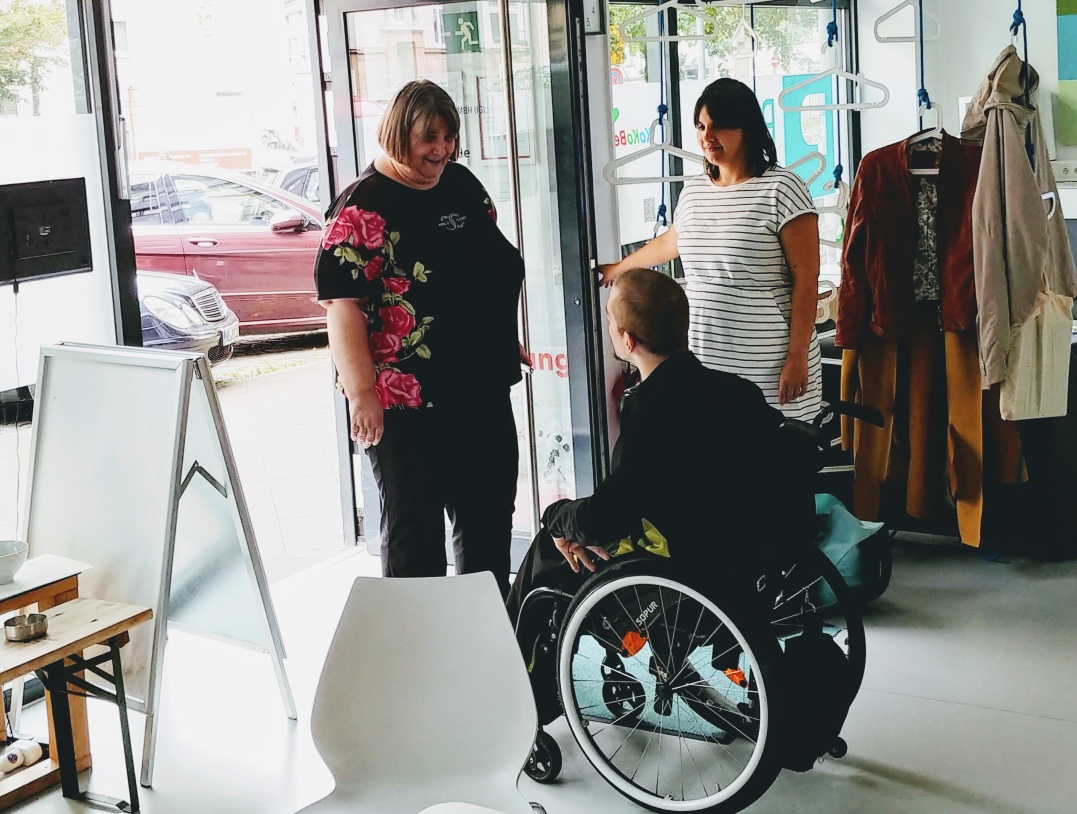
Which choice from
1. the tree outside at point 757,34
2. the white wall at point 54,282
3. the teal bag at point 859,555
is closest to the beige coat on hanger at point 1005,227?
the teal bag at point 859,555

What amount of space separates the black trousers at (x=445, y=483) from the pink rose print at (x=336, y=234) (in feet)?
1.27

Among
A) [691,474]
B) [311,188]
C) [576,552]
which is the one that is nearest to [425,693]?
[576,552]

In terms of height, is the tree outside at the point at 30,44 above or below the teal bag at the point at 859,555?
above

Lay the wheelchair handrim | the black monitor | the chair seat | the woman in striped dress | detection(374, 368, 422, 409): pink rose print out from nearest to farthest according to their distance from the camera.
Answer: the chair seat → the wheelchair handrim → detection(374, 368, 422, 409): pink rose print → the black monitor → the woman in striped dress

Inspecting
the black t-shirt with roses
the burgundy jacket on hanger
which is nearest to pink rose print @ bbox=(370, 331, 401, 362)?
the black t-shirt with roses

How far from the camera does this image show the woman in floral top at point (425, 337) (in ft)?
8.37

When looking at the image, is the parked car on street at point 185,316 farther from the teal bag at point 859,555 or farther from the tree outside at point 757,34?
the teal bag at point 859,555

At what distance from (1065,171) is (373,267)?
3.24 metres

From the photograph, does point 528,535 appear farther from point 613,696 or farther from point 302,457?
point 302,457

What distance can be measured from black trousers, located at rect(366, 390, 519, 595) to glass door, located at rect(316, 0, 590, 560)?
0.67m

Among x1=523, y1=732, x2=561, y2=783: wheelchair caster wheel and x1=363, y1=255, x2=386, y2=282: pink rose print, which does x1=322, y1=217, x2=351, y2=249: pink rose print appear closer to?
x1=363, y1=255, x2=386, y2=282: pink rose print

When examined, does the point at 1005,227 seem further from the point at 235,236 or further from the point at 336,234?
the point at 235,236

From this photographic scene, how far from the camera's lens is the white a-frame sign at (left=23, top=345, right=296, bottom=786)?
2521 millimetres

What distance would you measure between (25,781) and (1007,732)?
6.76 feet
